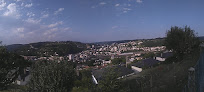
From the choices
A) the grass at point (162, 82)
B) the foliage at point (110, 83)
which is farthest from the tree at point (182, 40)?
the foliage at point (110, 83)

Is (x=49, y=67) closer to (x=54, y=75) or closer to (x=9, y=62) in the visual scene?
(x=54, y=75)

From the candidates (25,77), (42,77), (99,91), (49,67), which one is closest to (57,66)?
(49,67)

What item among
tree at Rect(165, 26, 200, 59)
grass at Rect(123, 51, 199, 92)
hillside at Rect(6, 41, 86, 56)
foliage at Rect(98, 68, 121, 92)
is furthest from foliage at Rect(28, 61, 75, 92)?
hillside at Rect(6, 41, 86, 56)

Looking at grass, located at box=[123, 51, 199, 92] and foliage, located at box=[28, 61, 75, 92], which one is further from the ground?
foliage, located at box=[28, 61, 75, 92]

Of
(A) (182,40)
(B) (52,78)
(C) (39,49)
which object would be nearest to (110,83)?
(B) (52,78)

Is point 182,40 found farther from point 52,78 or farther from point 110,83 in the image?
point 52,78

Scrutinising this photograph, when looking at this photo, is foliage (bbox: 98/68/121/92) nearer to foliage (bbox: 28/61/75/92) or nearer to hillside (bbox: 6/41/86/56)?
foliage (bbox: 28/61/75/92)
